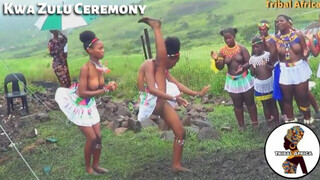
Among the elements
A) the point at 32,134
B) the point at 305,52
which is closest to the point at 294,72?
the point at 305,52

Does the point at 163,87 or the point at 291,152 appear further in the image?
the point at 163,87

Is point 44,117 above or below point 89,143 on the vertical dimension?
below

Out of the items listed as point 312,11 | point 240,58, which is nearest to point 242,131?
point 240,58

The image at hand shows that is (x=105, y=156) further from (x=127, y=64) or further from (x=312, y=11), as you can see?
(x=312, y=11)

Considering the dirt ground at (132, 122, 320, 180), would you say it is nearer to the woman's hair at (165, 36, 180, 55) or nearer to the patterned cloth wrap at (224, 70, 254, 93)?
the patterned cloth wrap at (224, 70, 254, 93)

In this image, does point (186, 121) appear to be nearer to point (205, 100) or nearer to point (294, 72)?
point (205, 100)

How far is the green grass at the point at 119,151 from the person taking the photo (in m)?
6.79

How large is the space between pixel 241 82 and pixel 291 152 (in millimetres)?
1649

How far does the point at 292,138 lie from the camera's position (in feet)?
19.5

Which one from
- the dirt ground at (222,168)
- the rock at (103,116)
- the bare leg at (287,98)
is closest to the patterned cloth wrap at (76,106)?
the dirt ground at (222,168)

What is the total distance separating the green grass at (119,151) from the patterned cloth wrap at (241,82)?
64 centimetres

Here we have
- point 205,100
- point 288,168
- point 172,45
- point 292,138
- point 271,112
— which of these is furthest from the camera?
point 205,100

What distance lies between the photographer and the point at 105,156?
7.18 metres

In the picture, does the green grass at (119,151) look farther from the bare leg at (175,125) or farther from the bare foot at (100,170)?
the bare leg at (175,125)
